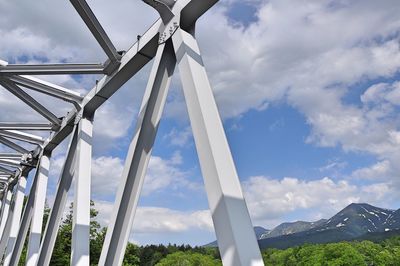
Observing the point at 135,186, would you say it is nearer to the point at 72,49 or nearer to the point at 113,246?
the point at 113,246

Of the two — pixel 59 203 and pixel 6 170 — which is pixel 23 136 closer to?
pixel 59 203

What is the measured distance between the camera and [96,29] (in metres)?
4.23

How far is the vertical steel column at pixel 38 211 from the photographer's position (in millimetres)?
7227

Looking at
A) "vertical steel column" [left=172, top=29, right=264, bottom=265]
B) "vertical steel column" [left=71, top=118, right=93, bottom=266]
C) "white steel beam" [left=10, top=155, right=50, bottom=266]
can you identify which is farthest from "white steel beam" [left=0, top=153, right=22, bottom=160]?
"vertical steel column" [left=172, top=29, right=264, bottom=265]

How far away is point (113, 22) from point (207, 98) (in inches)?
99.6

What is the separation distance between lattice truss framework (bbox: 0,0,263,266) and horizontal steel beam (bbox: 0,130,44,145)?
92 centimetres

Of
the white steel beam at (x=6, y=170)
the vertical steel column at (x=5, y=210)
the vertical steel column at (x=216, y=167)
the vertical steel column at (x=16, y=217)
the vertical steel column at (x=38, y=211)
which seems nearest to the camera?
the vertical steel column at (x=216, y=167)

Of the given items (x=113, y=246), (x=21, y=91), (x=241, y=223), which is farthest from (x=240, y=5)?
(x=21, y=91)

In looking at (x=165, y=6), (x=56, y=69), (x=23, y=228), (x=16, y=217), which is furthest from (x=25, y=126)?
(x=165, y=6)

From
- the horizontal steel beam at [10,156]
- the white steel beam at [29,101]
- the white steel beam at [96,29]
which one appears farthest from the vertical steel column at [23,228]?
the white steel beam at [96,29]

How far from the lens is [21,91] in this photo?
627cm

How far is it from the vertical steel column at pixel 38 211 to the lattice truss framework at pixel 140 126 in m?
0.02

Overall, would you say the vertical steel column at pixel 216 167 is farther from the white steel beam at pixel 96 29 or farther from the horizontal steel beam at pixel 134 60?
the white steel beam at pixel 96 29

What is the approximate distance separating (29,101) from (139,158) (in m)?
3.76
